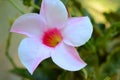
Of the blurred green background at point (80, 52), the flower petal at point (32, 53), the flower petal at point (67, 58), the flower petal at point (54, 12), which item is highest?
the flower petal at point (54, 12)

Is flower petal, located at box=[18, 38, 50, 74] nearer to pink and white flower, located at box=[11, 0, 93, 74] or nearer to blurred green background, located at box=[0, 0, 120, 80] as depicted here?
pink and white flower, located at box=[11, 0, 93, 74]

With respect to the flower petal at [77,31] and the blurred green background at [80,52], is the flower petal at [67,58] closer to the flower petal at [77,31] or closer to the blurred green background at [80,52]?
the flower petal at [77,31]

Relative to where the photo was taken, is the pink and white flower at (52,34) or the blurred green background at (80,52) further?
A: the blurred green background at (80,52)

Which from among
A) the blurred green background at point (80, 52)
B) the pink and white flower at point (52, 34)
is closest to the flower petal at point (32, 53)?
the pink and white flower at point (52, 34)

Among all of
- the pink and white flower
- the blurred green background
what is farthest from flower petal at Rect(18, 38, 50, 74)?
the blurred green background

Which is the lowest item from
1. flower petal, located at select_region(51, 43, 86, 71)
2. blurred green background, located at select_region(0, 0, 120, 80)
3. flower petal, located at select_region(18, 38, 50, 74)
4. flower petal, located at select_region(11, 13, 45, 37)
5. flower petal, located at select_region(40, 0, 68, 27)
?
blurred green background, located at select_region(0, 0, 120, 80)

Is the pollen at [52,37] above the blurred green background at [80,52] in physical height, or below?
above

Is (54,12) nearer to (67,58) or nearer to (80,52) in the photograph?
(67,58)
